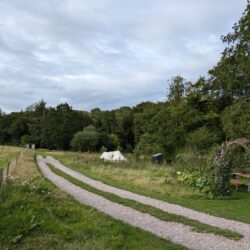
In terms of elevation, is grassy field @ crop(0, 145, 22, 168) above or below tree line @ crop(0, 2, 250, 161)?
below

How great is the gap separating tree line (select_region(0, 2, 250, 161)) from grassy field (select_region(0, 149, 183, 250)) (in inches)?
927

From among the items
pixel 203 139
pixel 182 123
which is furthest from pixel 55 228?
pixel 182 123

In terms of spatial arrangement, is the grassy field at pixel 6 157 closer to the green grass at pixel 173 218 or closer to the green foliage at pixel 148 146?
the green grass at pixel 173 218

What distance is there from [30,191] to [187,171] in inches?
509

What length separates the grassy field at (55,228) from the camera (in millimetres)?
6746

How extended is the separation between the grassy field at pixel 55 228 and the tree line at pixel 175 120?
2354 centimetres

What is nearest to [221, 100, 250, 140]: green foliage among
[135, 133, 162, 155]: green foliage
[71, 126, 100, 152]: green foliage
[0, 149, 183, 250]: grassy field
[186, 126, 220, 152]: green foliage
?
[186, 126, 220, 152]: green foliage

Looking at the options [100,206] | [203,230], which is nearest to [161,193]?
[100,206]

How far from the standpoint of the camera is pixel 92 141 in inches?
3233

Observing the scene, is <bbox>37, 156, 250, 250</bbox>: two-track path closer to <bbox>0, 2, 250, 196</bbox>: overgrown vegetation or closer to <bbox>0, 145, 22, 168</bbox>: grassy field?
<bbox>0, 2, 250, 196</bbox>: overgrown vegetation

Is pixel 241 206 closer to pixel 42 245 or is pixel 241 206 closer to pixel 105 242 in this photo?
→ pixel 105 242

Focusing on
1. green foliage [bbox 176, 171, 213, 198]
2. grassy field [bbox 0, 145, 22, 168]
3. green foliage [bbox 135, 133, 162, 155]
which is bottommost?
green foliage [bbox 176, 171, 213, 198]

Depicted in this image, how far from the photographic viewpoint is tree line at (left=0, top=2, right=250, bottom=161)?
3300 centimetres

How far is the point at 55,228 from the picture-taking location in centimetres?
748
